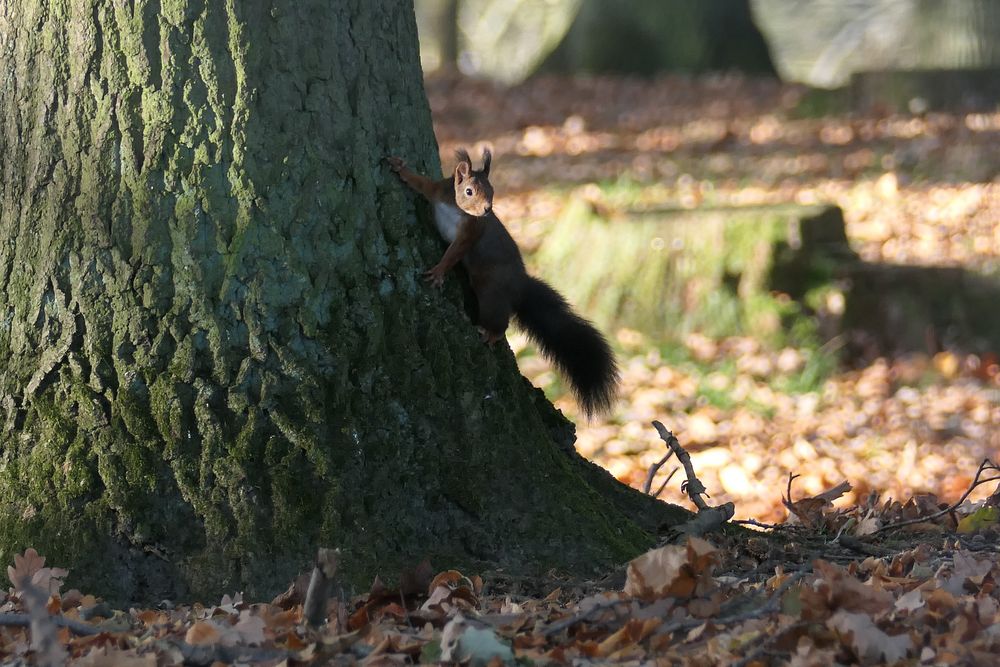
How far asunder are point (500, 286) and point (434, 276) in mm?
305

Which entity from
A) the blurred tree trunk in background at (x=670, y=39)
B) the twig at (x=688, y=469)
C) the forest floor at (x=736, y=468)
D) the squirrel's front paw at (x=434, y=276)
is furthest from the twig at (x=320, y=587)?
the blurred tree trunk in background at (x=670, y=39)

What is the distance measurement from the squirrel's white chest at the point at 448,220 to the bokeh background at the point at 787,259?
1719 millimetres

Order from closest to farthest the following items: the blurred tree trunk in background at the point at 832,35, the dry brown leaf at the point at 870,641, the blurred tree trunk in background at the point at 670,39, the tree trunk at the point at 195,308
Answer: the dry brown leaf at the point at 870,641
the tree trunk at the point at 195,308
the blurred tree trunk in background at the point at 670,39
the blurred tree trunk in background at the point at 832,35

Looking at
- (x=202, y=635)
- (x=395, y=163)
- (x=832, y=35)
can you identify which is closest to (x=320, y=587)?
(x=202, y=635)

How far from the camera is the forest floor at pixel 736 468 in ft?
7.70

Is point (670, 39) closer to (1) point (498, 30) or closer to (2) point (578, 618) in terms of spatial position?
(1) point (498, 30)

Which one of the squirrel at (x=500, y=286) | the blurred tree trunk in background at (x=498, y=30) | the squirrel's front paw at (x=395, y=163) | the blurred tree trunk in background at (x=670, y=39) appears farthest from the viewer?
the blurred tree trunk in background at (x=498, y=30)

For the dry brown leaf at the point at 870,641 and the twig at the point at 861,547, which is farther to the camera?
the twig at the point at 861,547

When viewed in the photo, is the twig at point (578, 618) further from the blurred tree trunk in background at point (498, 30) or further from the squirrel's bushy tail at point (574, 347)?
the blurred tree trunk in background at point (498, 30)

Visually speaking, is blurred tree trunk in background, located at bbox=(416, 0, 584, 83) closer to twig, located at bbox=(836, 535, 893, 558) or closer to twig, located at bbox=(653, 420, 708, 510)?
twig, located at bbox=(653, 420, 708, 510)

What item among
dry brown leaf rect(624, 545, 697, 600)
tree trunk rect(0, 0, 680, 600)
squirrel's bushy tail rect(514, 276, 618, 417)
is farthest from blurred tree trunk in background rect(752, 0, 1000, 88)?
dry brown leaf rect(624, 545, 697, 600)

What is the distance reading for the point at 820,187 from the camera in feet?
31.5

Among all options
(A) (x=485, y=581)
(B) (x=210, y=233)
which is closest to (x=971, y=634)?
(A) (x=485, y=581)

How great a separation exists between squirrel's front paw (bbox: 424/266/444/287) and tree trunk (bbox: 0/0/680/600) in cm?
16
